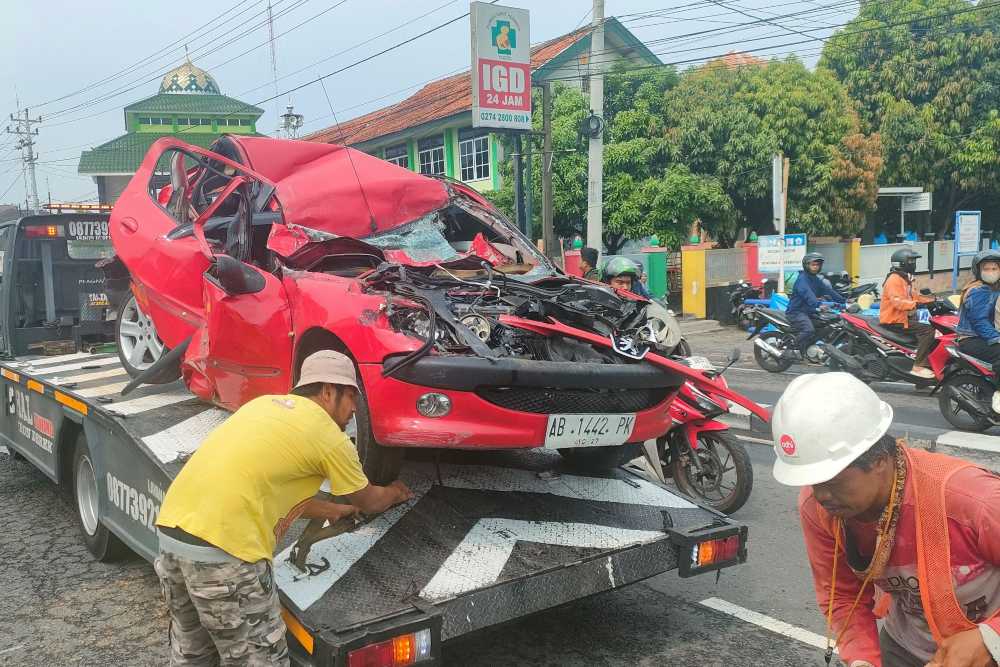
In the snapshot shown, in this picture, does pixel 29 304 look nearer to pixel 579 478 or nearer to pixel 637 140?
pixel 579 478

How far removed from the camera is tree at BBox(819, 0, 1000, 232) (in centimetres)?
2389

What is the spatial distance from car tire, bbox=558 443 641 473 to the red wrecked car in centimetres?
1

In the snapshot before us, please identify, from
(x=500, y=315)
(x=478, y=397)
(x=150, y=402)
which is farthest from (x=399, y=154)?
(x=478, y=397)

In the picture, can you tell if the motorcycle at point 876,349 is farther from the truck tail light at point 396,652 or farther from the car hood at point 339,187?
the truck tail light at point 396,652

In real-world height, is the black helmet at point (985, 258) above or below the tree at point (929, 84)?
below

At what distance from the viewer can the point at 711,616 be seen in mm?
4090

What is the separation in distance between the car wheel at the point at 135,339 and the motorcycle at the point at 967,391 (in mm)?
6840

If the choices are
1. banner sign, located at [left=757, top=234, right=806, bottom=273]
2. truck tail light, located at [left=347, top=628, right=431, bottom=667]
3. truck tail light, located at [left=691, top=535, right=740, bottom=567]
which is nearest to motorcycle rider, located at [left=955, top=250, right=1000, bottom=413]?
truck tail light, located at [left=691, top=535, right=740, bottom=567]

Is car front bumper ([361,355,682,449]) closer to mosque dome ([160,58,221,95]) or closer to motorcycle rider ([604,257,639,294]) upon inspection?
motorcycle rider ([604,257,639,294])

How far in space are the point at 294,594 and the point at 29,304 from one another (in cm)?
670

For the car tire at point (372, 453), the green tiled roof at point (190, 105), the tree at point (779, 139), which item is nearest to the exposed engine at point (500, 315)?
the car tire at point (372, 453)

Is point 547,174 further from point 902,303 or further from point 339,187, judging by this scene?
point 339,187

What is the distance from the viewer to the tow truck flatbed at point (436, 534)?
302 cm

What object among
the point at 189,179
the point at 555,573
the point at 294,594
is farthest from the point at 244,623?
the point at 189,179
